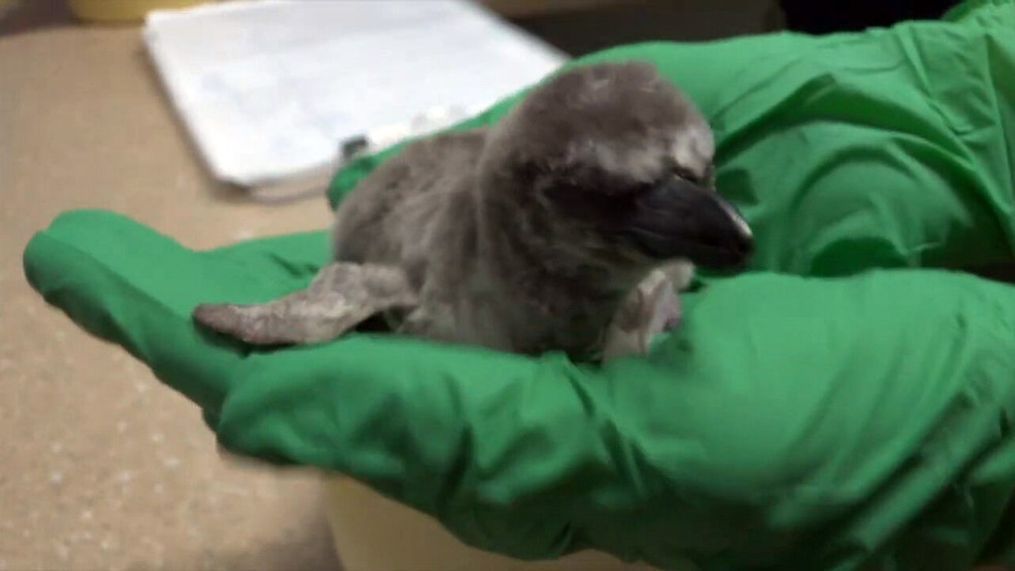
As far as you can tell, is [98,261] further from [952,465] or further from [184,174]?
[184,174]

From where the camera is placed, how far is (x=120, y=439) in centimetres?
63

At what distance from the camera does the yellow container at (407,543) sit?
1.39 ft

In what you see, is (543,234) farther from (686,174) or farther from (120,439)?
(120,439)

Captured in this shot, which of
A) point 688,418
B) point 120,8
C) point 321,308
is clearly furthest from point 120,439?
point 120,8

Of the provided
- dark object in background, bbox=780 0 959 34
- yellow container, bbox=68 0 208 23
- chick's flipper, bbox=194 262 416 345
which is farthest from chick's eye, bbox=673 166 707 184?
yellow container, bbox=68 0 208 23

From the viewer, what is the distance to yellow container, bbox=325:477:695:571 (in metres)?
0.42

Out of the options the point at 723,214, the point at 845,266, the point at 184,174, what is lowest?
the point at 184,174

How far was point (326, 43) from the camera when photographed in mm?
1146

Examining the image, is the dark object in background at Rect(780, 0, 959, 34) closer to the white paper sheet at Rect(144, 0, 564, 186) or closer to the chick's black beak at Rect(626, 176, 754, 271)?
the white paper sheet at Rect(144, 0, 564, 186)

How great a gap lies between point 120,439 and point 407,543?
27 centimetres

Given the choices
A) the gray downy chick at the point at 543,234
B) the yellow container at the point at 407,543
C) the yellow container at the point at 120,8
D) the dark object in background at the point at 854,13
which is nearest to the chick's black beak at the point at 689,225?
the gray downy chick at the point at 543,234

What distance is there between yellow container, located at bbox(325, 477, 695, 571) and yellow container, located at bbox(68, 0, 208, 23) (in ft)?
3.08

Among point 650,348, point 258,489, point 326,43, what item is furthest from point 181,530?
point 326,43

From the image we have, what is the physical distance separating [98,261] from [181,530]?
0.58ft
